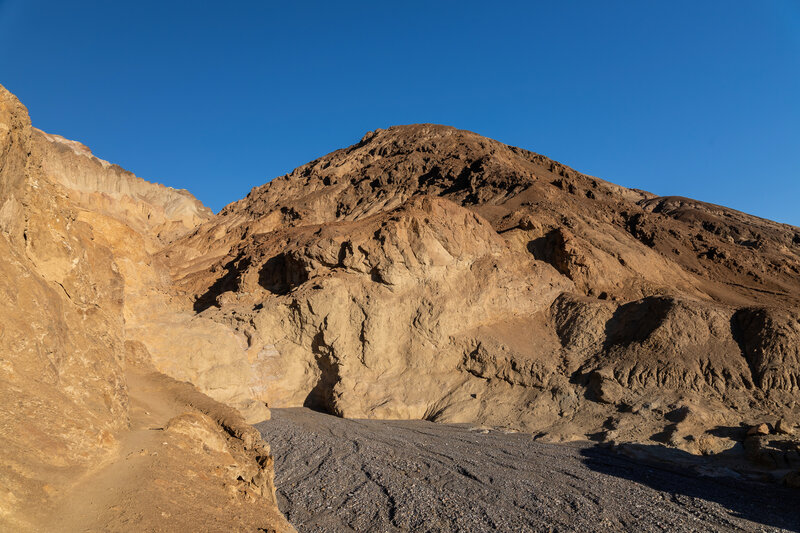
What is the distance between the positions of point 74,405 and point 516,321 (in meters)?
18.7

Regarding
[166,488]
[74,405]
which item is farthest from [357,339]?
[166,488]

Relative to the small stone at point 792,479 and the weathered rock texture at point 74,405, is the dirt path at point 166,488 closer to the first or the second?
the weathered rock texture at point 74,405

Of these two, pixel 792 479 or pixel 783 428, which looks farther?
pixel 783 428

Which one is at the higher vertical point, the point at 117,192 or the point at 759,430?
the point at 117,192

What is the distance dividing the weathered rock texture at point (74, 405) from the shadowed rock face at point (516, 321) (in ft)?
34.1

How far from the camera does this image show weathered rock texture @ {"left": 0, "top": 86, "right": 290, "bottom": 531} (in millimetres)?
4418

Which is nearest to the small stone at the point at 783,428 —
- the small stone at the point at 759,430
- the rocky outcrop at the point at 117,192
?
the small stone at the point at 759,430

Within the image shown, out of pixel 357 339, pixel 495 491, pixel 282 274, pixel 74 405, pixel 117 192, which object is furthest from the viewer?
pixel 117 192

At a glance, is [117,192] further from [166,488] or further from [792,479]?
[792,479]

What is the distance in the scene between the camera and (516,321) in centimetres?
2181

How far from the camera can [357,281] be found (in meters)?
21.6

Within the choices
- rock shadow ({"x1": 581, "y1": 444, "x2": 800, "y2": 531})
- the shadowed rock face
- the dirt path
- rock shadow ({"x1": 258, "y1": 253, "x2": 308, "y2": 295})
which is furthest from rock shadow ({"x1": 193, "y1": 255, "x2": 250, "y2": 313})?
rock shadow ({"x1": 581, "y1": 444, "x2": 800, "y2": 531})

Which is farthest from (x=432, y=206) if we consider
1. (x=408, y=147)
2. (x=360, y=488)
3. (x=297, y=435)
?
(x=408, y=147)

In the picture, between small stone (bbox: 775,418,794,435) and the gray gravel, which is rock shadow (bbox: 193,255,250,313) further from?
small stone (bbox: 775,418,794,435)
